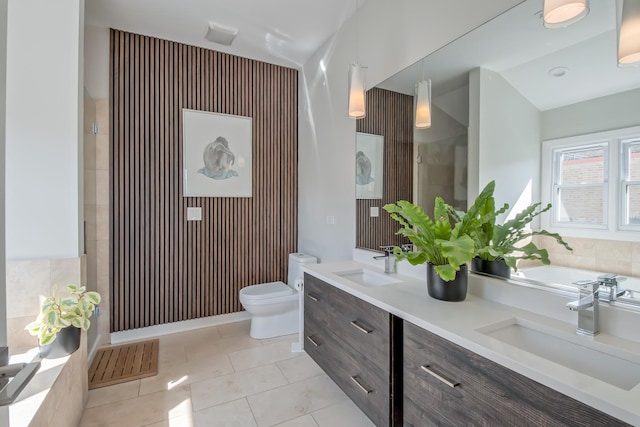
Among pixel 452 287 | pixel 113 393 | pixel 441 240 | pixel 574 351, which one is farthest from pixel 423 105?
pixel 113 393

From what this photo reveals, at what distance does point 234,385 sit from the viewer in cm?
214

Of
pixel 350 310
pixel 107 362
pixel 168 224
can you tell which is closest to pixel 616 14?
pixel 350 310

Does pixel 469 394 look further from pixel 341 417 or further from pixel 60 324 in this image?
pixel 60 324

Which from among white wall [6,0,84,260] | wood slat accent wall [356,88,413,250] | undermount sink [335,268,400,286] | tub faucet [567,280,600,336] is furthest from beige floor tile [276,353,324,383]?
tub faucet [567,280,600,336]

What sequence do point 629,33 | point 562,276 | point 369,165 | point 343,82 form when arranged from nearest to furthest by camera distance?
1. point 629,33
2. point 562,276
3. point 369,165
4. point 343,82

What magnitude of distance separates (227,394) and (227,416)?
0.23 m

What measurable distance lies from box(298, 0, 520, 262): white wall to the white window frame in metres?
0.70

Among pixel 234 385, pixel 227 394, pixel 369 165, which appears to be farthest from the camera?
pixel 369 165

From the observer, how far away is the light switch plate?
3.12 meters

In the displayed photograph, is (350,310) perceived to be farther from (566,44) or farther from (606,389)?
(566,44)

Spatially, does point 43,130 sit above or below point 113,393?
above

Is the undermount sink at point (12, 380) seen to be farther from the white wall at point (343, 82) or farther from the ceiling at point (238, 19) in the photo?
the ceiling at point (238, 19)

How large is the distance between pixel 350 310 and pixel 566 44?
5.09 ft

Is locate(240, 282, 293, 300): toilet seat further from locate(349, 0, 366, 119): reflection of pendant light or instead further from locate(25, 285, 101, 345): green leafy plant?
locate(349, 0, 366, 119): reflection of pendant light
